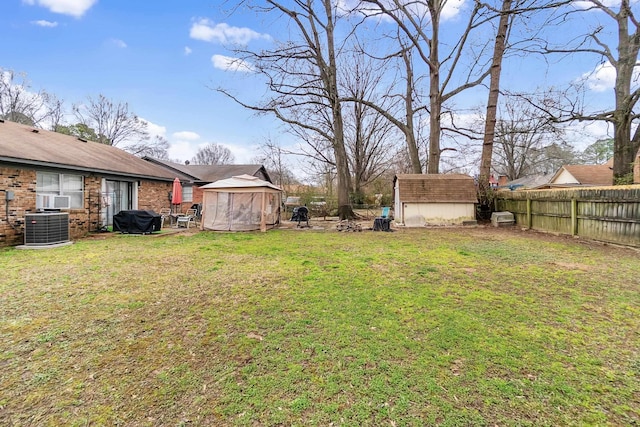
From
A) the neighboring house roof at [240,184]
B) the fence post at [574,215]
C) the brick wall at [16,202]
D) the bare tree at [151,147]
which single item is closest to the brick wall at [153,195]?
the neighboring house roof at [240,184]

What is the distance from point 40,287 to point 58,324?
1.77 metres

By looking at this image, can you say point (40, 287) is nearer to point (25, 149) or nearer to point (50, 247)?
point (50, 247)

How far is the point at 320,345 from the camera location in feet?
8.77

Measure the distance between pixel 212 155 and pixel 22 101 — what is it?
24.7 m

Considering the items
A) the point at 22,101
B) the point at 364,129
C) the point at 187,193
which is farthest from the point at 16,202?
the point at 22,101

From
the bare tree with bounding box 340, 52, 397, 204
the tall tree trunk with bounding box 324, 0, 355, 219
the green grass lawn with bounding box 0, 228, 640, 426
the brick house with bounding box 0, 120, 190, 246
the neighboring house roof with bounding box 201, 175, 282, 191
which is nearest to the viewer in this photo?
the green grass lawn with bounding box 0, 228, 640, 426

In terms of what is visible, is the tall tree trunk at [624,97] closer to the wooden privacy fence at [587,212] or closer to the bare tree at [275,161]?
the wooden privacy fence at [587,212]

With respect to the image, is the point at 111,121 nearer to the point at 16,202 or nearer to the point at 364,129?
the point at 364,129

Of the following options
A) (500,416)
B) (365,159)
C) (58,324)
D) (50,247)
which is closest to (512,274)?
(500,416)

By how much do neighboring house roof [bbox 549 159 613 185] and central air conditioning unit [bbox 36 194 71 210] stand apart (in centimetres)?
3450

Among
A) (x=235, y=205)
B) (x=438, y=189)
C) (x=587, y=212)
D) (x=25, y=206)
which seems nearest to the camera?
(x=25, y=206)

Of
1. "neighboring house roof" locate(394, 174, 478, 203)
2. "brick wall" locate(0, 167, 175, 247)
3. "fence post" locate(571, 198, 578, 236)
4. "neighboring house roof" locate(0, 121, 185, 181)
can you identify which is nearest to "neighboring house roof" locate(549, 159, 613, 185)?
"neighboring house roof" locate(394, 174, 478, 203)

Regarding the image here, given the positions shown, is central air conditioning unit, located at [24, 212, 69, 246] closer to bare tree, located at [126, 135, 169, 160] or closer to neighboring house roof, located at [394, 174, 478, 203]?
neighboring house roof, located at [394, 174, 478, 203]

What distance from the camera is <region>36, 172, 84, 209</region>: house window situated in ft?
28.7
